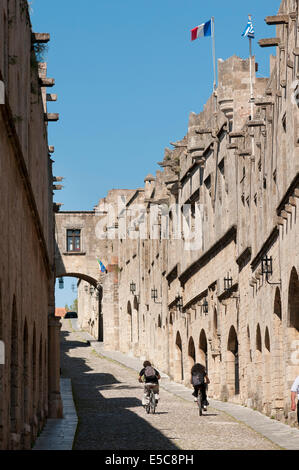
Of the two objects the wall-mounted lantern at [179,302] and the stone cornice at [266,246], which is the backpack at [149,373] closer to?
the stone cornice at [266,246]

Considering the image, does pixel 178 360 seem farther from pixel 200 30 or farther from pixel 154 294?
pixel 200 30

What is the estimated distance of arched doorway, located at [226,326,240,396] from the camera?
3256 centimetres

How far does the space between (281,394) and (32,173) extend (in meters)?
8.80

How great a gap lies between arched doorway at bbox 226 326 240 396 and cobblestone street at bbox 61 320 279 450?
70.4 inches

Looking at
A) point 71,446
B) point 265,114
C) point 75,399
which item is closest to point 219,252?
point 75,399

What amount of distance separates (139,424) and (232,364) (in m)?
11.2

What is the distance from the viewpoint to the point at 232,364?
33.0 meters

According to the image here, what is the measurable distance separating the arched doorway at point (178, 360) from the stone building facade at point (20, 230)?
807 inches

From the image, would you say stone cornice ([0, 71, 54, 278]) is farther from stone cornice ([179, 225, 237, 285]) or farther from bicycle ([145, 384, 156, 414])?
stone cornice ([179, 225, 237, 285])

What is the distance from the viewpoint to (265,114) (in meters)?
25.7

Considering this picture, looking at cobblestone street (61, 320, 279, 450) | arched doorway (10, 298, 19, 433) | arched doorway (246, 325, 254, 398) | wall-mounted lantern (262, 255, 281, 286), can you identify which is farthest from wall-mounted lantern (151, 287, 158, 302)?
arched doorway (10, 298, 19, 433)

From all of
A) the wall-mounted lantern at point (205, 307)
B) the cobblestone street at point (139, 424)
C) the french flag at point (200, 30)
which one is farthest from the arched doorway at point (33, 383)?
the french flag at point (200, 30)

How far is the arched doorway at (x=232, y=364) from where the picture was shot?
107 ft

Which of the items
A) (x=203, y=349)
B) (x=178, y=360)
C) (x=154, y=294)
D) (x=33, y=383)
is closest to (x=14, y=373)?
(x=33, y=383)
